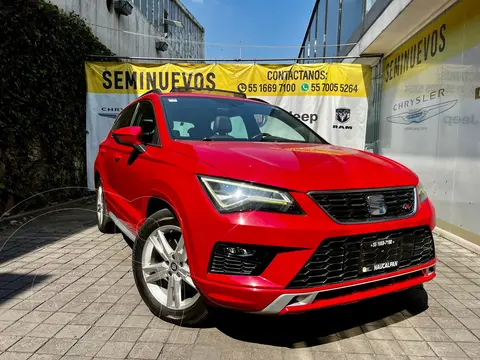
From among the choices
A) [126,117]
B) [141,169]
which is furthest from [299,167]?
[126,117]

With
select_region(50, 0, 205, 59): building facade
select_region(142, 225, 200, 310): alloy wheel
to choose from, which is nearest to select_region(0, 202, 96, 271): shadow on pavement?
select_region(142, 225, 200, 310): alloy wheel

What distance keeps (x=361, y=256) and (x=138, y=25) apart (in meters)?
15.2

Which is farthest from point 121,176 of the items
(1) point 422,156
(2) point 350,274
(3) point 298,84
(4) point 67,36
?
(3) point 298,84

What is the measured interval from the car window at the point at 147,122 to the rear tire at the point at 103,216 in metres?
1.53

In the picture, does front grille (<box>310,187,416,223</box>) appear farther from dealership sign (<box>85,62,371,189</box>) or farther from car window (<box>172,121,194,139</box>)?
dealership sign (<box>85,62,371,189</box>)

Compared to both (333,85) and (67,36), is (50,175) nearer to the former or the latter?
(67,36)

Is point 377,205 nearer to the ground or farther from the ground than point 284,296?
farther from the ground

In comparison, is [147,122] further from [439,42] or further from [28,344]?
[439,42]

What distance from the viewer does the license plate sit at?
7.38 ft

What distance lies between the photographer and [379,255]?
2.30m

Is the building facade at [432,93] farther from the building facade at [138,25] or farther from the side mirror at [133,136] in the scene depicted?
the building facade at [138,25]

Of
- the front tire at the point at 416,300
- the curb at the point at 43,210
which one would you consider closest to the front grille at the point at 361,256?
the front tire at the point at 416,300

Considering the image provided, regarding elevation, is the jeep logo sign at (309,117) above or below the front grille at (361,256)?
above

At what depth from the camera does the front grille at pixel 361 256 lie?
212 cm
